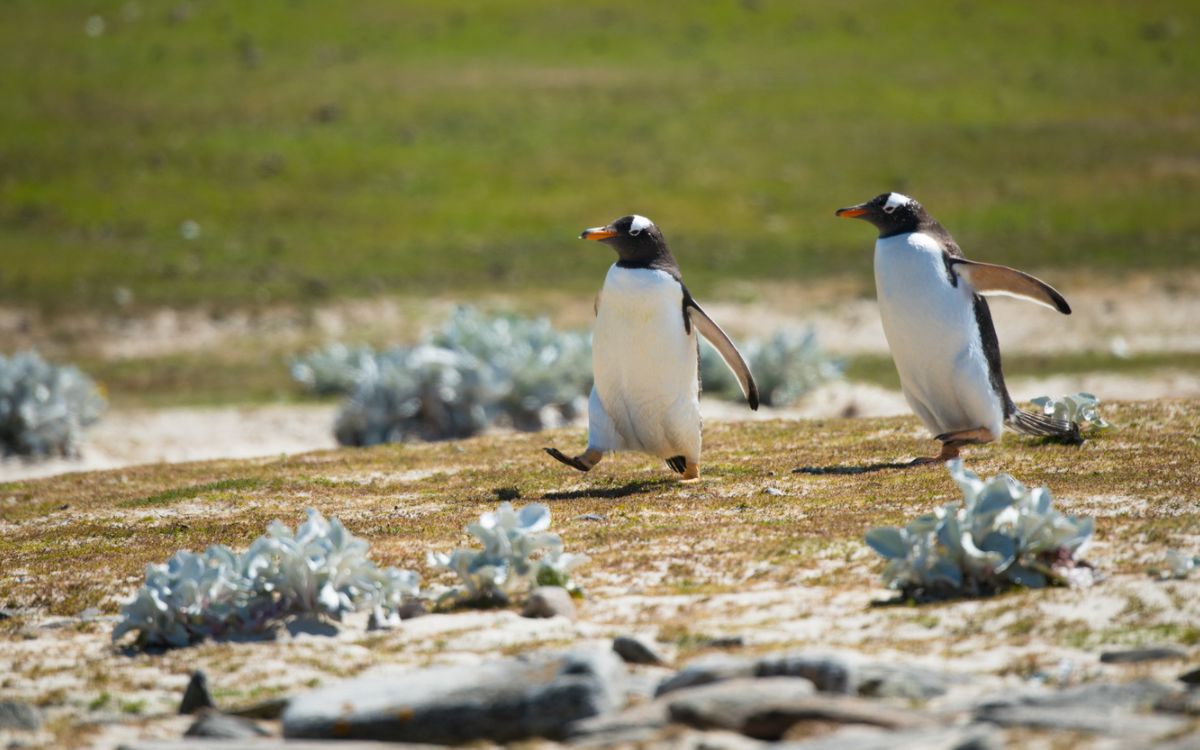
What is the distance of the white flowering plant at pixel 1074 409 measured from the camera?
873cm

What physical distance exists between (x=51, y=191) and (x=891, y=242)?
67.9 ft

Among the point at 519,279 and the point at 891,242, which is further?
the point at 519,279

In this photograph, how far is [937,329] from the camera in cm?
847

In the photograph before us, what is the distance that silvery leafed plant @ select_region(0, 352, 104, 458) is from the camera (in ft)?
44.0

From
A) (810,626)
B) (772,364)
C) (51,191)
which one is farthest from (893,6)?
(810,626)

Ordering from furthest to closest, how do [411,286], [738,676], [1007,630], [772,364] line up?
[411,286] < [772,364] < [1007,630] < [738,676]

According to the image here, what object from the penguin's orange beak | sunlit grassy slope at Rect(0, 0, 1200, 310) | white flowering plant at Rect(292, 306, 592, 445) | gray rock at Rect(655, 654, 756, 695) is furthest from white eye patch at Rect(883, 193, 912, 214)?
sunlit grassy slope at Rect(0, 0, 1200, 310)

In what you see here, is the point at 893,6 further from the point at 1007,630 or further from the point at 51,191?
the point at 1007,630

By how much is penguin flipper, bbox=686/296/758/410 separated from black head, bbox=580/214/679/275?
0.95 ft

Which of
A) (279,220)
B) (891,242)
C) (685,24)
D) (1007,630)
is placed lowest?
(1007,630)

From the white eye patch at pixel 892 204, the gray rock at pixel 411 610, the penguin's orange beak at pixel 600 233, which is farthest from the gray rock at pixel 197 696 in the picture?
the white eye patch at pixel 892 204

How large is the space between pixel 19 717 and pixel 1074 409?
603cm

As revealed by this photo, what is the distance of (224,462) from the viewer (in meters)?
10.9

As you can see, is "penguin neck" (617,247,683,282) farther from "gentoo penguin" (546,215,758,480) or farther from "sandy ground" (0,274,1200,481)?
"sandy ground" (0,274,1200,481)
